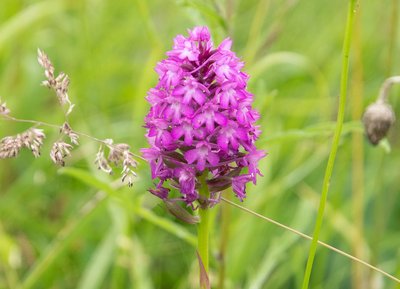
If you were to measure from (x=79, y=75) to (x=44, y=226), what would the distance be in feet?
2.71

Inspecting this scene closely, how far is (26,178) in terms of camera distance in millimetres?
2945

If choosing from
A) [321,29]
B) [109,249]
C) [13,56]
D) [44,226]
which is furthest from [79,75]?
[321,29]

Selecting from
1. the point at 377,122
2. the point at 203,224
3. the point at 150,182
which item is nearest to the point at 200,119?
the point at 203,224

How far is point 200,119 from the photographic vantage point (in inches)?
47.8

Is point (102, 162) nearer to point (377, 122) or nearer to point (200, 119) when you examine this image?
point (200, 119)

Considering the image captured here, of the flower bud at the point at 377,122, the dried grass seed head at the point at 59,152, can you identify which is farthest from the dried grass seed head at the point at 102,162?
the flower bud at the point at 377,122

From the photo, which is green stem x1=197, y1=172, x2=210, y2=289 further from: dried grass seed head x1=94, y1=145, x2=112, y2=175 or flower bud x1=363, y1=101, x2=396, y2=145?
flower bud x1=363, y1=101, x2=396, y2=145

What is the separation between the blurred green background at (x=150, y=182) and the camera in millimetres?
2348

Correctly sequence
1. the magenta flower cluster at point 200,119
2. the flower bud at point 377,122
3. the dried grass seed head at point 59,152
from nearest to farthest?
the magenta flower cluster at point 200,119 → the dried grass seed head at point 59,152 → the flower bud at point 377,122

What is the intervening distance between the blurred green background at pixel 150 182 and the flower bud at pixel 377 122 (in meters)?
0.03

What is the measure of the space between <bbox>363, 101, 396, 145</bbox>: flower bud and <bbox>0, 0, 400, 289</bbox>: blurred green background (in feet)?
0.10

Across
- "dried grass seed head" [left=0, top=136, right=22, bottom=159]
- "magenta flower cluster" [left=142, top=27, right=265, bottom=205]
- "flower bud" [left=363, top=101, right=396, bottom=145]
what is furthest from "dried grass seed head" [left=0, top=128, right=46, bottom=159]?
"flower bud" [left=363, top=101, right=396, bottom=145]

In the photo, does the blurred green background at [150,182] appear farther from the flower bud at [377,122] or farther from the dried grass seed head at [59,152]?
the dried grass seed head at [59,152]

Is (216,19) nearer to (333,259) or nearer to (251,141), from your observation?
(251,141)
